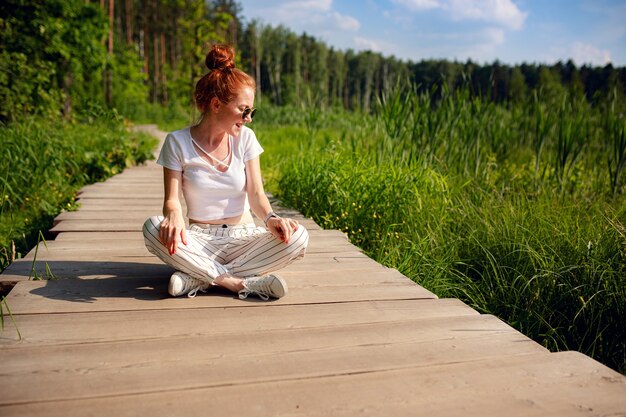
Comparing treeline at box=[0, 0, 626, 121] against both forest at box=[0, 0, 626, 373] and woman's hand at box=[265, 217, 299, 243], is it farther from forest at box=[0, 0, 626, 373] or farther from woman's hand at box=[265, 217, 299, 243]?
woman's hand at box=[265, 217, 299, 243]

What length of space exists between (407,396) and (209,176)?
4.07 ft

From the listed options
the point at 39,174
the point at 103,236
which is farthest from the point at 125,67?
the point at 103,236

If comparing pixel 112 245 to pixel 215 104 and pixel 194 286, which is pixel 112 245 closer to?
pixel 194 286

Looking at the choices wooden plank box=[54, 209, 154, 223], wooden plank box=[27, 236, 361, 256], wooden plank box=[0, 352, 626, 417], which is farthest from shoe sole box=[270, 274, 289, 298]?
wooden plank box=[54, 209, 154, 223]

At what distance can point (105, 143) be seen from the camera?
6.43 meters

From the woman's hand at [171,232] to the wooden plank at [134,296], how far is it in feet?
0.70

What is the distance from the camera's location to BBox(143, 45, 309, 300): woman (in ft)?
6.28

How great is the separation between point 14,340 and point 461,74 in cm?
411

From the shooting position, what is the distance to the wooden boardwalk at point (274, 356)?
1178 millimetres

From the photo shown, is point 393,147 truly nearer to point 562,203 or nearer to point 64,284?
point 562,203

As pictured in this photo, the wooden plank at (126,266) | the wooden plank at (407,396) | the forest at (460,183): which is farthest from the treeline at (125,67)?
the wooden plank at (407,396)

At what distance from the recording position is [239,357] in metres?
1.41

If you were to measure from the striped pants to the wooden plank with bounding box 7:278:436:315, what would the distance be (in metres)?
0.11

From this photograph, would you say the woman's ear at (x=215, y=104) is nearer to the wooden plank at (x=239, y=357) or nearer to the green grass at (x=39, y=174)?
the wooden plank at (x=239, y=357)
